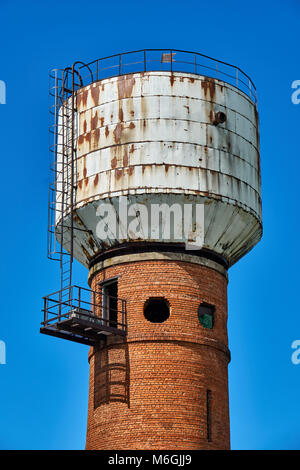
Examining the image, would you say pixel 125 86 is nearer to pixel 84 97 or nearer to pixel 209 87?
pixel 84 97

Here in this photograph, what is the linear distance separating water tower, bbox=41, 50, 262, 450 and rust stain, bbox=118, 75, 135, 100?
0.04m

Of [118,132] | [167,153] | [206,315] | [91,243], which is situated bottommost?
[206,315]

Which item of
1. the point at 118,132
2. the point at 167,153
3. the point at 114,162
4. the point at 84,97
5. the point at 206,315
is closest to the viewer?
the point at 167,153

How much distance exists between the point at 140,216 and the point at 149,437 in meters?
6.50

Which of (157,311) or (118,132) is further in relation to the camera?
(157,311)

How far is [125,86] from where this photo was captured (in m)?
35.7

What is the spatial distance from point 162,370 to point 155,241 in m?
3.89

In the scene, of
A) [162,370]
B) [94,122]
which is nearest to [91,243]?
[94,122]

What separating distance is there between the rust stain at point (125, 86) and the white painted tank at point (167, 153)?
3cm

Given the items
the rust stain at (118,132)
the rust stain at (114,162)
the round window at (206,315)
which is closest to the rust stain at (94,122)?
the rust stain at (118,132)

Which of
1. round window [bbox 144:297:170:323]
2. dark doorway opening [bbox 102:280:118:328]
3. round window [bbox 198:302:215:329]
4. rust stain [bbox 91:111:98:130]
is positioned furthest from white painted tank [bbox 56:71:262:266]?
round window [bbox 144:297:170:323]

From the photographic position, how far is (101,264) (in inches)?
1415

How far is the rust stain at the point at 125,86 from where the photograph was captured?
3559 centimetres

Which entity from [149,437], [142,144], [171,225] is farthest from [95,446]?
[142,144]
